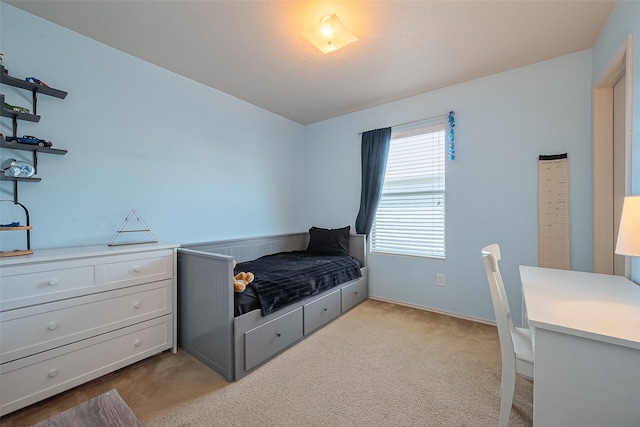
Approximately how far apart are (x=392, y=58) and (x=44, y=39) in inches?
101

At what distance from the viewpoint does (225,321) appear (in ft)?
5.67

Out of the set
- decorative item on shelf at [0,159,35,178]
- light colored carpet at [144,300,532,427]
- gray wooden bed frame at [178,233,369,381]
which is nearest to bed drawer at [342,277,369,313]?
gray wooden bed frame at [178,233,369,381]

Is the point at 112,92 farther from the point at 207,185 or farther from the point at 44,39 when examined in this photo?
the point at 207,185

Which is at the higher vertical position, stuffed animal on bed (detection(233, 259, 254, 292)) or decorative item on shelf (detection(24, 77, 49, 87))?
decorative item on shelf (detection(24, 77, 49, 87))

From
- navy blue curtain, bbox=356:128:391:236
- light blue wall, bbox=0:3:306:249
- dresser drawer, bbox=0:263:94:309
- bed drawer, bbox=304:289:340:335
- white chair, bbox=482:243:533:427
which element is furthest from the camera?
navy blue curtain, bbox=356:128:391:236

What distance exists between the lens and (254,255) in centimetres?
313

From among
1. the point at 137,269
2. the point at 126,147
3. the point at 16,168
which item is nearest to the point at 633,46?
the point at 137,269

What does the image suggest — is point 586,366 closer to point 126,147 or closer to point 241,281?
point 241,281

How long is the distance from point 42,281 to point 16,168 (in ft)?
2.44

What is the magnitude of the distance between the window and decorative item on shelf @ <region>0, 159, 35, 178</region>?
10.2 feet

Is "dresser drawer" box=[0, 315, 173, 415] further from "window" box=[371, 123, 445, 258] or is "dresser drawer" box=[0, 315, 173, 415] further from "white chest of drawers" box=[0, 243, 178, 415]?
"window" box=[371, 123, 445, 258]

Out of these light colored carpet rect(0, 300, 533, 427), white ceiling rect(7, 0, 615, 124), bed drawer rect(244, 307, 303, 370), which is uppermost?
white ceiling rect(7, 0, 615, 124)

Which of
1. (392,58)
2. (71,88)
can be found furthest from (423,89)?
(71,88)

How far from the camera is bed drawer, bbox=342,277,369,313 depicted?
9.21ft
